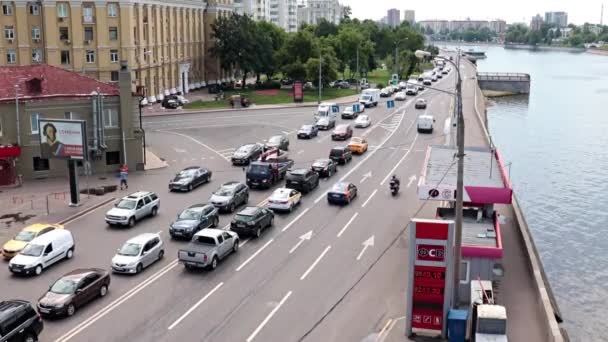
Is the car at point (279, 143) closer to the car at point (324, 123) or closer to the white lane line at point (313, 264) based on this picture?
the car at point (324, 123)

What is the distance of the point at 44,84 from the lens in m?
48.8

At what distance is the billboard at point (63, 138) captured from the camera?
134 ft

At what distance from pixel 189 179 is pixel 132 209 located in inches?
325

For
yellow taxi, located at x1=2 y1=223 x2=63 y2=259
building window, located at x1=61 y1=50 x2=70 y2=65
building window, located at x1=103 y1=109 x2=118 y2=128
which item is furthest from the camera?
building window, located at x1=61 y1=50 x2=70 y2=65

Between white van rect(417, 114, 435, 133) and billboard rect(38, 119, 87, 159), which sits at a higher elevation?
billboard rect(38, 119, 87, 159)

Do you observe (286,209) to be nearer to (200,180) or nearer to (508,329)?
(200,180)

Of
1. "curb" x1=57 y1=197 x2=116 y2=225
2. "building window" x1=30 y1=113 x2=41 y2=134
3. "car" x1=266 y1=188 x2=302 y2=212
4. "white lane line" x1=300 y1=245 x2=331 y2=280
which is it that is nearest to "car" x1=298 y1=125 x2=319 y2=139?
"car" x1=266 y1=188 x2=302 y2=212

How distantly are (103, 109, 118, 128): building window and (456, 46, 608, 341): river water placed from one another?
30.3 metres

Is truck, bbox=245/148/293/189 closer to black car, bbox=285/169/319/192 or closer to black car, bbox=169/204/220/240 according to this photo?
black car, bbox=285/169/319/192

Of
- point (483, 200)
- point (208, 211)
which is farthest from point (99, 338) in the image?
point (483, 200)

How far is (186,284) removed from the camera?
28.7 m

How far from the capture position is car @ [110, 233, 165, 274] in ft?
97.0

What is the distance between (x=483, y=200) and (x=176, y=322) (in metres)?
14.2

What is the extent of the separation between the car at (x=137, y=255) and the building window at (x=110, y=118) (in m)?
20.8
